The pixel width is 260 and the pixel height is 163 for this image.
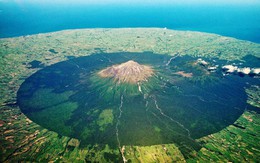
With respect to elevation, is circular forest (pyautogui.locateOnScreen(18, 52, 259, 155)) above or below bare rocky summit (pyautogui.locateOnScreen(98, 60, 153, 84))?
below

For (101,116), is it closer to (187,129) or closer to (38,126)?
(38,126)

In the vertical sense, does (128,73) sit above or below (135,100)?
above

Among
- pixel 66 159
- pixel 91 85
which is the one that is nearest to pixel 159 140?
pixel 66 159

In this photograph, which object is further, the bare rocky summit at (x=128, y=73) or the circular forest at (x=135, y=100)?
→ the bare rocky summit at (x=128, y=73)

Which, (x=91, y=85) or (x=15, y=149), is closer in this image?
(x=15, y=149)

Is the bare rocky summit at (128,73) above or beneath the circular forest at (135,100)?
above

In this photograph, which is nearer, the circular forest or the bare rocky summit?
the circular forest
